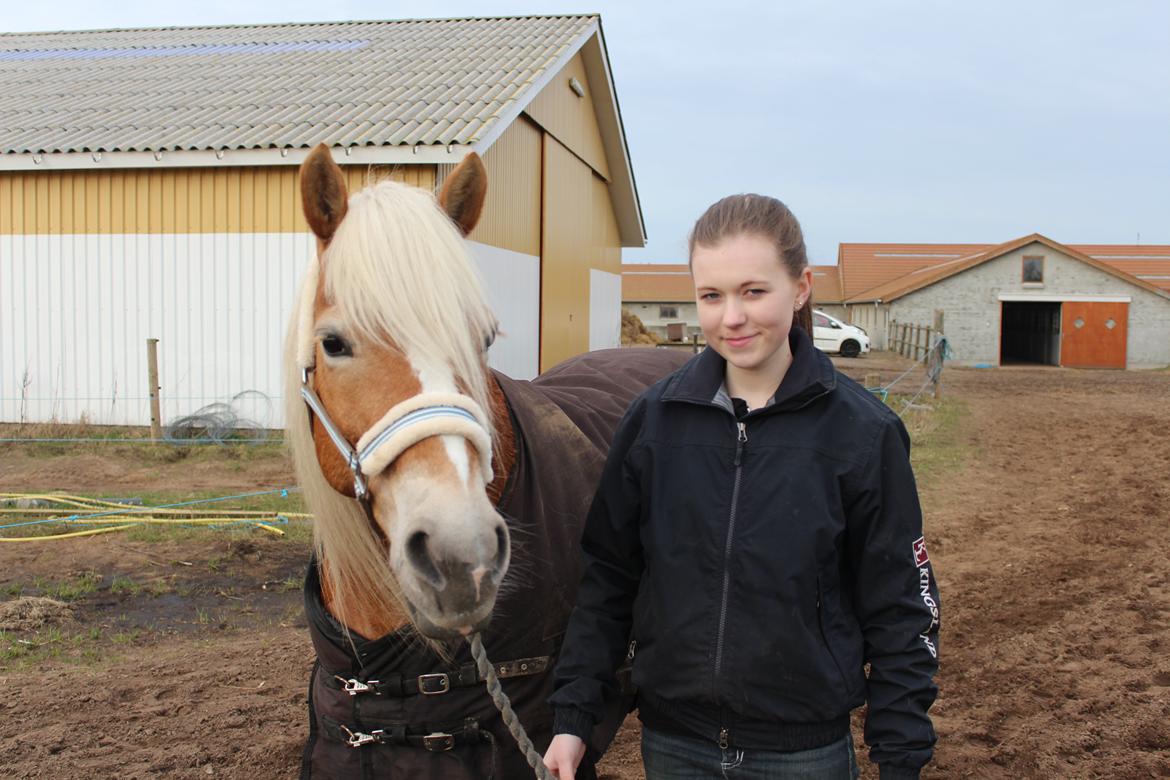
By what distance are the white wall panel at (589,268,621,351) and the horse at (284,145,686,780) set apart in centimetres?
1248

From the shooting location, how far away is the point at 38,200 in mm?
9398

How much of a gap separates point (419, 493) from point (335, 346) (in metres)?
0.39

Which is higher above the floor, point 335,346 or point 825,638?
point 335,346

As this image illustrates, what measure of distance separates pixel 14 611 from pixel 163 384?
5479mm

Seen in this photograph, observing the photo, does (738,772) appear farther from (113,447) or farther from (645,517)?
(113,447)

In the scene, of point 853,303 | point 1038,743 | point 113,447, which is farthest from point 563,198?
point 853,303

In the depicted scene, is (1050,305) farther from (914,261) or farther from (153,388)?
(153,388)

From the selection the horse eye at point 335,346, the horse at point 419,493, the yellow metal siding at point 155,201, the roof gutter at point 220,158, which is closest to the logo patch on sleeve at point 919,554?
the horse at point 419,493

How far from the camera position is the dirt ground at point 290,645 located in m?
3.08

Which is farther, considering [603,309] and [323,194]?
[603,309]

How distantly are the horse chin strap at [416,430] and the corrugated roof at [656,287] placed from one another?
33926mm

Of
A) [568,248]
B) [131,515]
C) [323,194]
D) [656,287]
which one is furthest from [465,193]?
[656,287]

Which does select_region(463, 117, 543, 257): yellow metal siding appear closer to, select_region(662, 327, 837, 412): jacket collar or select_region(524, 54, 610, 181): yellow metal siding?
select_region(524, 54, 610, 181): yellow metal siding

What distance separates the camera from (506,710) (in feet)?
5.47
